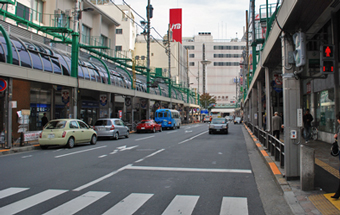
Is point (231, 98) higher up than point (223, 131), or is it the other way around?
point (231, 98)

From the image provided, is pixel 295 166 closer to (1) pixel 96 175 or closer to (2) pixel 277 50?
(2) pixel 277 50

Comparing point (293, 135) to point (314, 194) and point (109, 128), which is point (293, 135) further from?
point (109, 128)

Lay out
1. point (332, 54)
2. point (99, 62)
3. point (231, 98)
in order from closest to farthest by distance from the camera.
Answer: point (332, 54) → point (99, 62) → point (231, 98)

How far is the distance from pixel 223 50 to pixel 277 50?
107 metres

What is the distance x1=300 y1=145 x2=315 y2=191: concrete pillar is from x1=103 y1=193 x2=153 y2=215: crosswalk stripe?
3419mm

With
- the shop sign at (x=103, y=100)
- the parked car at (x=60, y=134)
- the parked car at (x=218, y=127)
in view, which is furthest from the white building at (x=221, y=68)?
the parked car at (x=60, y=134)

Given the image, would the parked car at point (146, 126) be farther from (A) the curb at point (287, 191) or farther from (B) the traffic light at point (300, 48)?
(B) the traffic light at point (300, 48)

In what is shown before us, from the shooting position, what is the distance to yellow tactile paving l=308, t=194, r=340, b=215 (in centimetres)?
502

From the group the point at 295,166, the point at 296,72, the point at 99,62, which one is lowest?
the point at 295,166

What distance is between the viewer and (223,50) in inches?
4478

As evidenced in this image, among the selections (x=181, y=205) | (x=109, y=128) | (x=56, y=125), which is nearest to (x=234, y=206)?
(x=181, y=205)

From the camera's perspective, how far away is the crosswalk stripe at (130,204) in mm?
5305

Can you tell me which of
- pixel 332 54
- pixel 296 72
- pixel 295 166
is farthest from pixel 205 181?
pixel 332 54

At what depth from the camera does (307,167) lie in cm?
618
